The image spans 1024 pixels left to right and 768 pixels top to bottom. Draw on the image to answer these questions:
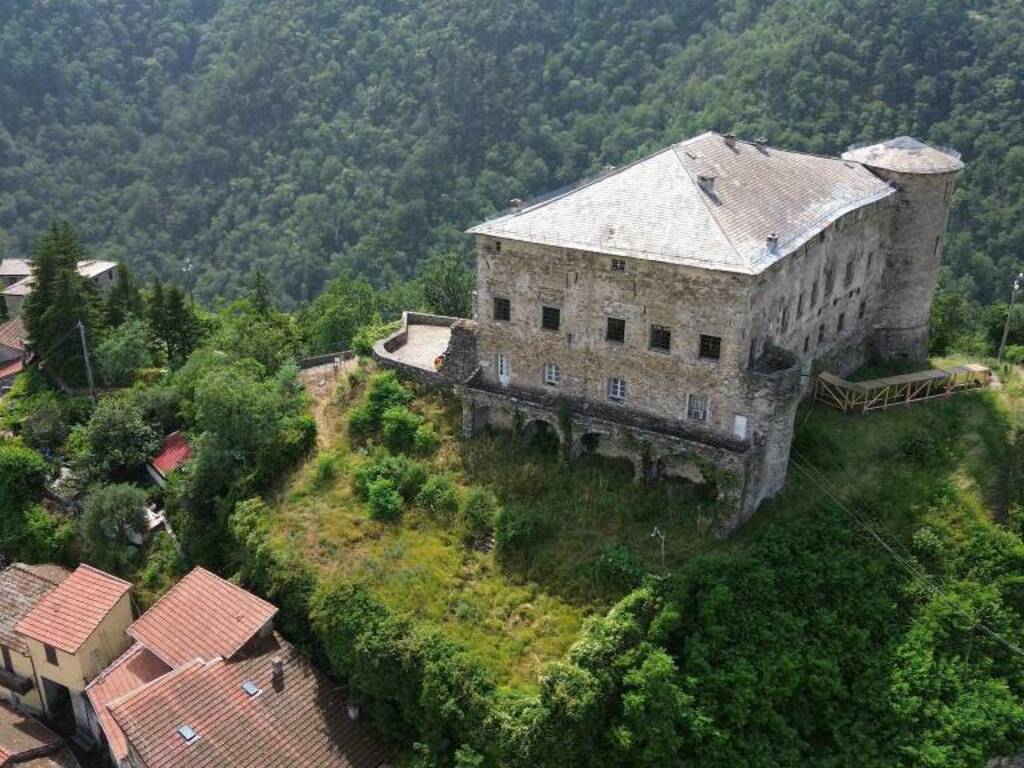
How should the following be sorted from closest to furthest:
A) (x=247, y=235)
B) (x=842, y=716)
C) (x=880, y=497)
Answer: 1. (x=842, y=716)
2. (x=880, y=497)
3. (x=247, y=235)

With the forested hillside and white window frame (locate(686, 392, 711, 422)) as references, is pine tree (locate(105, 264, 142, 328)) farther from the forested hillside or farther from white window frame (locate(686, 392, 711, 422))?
white window frame (locate(686, 392, 711, 422))

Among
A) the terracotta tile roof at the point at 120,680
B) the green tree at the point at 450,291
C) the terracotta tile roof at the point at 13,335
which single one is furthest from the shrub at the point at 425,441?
the terracotta tile roof at the point at 13,335

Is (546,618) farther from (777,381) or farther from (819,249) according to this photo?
(819,249)

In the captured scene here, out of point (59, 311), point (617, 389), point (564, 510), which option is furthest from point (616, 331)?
point (59, 311)

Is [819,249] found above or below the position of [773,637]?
above

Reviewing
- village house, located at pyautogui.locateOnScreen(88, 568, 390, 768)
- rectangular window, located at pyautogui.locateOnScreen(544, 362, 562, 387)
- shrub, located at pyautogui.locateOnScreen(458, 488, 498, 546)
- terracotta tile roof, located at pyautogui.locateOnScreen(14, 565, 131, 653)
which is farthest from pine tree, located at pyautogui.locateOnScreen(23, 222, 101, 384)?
rectangular window, located at pyautogui.locateOnScreen(544, 362, 562, 387)

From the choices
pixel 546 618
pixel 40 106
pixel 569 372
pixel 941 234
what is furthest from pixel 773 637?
pixel 40 106

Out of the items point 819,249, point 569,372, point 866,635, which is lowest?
point 866,635

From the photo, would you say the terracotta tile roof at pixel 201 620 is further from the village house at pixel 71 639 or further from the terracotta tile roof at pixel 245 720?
the village house at pixel 71 639
